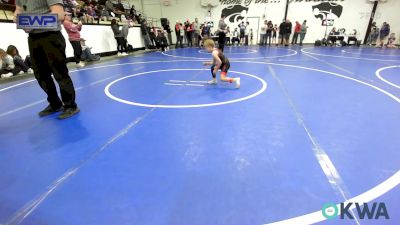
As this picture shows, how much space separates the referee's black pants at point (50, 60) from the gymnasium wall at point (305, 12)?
19082mm

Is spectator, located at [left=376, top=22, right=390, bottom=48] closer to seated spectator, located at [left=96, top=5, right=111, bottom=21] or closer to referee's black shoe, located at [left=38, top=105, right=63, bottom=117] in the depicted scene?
seated spectator, located at [left=96, top=5, right=111, bottom=21]

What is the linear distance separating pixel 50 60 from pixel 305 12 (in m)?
20.2

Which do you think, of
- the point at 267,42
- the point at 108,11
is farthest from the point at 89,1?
the point at 267,42

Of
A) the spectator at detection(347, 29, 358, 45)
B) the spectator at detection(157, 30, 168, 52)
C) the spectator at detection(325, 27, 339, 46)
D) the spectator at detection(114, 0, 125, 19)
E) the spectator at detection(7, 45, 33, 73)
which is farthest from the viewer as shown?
the spectator at detection(325, 27, 339, 46)

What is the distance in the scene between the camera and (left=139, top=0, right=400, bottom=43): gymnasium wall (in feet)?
58.7

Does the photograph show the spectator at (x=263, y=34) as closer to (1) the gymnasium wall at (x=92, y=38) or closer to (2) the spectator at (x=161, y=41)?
(2) the spectator at (x=161, y=41)

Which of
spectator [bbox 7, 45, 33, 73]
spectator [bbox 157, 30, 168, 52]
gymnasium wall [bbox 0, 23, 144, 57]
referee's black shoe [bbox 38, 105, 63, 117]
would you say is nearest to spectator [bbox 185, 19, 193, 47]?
spectator [bbox 157, 30, 168, 52]

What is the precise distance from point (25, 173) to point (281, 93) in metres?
4.46

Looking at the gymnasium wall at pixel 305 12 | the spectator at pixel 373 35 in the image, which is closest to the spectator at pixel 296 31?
the gymnasium wall at pixel 305 12

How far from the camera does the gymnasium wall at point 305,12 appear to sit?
17.9 m

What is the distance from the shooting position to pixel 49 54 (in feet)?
11.5

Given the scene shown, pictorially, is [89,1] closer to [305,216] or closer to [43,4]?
[43,4]

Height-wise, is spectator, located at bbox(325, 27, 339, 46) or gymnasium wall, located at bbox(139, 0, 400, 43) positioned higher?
gymnasium wall, located at bbox(139, 0, 400, 43)

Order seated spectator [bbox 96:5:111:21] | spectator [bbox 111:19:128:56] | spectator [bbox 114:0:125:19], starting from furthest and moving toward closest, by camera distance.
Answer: spectator [bbox 114:0:125:19], seated spectator [bbox 96:5:111:21], spectator [bbox 111:19:128:56]
